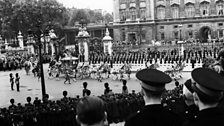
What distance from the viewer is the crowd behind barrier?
1215 centimetres

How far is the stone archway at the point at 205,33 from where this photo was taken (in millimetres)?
53719

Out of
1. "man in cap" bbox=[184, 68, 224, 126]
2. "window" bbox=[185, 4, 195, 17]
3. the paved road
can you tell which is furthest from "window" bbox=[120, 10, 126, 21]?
"man in cap" bbox=[184, 68, 224, 126]

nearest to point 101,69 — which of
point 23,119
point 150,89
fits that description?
point 23,119

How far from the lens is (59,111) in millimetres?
12648

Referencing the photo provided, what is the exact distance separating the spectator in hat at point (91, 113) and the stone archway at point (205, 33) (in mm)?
51677

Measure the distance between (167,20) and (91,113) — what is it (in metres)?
54.0

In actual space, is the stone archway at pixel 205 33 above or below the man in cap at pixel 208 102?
above

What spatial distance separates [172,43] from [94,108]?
4938 cm

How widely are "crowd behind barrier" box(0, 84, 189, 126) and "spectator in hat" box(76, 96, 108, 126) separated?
7888 mm

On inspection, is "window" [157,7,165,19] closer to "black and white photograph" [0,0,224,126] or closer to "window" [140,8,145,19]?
"black and white photograph" [0,0,224,126]

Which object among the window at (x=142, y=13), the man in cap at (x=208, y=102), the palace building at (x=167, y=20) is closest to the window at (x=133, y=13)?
the palace building at (x=167, y=20)

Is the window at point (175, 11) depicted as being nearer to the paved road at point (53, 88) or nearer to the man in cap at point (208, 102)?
the paved road at point (53, 88)

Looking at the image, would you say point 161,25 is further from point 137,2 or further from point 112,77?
point 112,77

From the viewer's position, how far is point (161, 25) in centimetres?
5678
